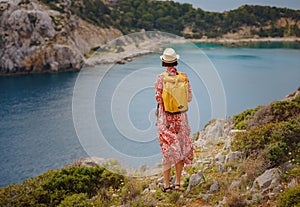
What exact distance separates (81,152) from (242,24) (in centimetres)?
11097

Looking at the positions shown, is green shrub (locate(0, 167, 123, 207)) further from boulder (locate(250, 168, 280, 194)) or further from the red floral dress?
boulder (locate(250, 168, 280, 194))

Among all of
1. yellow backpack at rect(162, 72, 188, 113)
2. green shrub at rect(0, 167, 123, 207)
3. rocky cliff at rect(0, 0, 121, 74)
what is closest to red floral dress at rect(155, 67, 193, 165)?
yellow backpack at rect(162, 72, 188, 113)

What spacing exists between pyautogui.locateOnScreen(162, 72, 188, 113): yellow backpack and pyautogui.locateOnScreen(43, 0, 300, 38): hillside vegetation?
294ft

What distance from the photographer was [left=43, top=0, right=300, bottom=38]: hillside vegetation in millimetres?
102625

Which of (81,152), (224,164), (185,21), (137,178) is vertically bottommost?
(81,152)

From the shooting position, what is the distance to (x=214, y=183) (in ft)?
20.1

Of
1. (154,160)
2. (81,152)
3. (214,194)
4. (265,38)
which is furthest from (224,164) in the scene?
(265,38)

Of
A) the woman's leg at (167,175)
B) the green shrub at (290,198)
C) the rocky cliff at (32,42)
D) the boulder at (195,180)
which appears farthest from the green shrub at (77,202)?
the rocky cliff at (32,42)

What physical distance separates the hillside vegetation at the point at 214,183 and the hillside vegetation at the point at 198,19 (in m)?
87.9

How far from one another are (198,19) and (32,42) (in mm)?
74263

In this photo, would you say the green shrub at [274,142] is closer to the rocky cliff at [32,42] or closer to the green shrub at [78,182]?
the green shrub at [78,182]

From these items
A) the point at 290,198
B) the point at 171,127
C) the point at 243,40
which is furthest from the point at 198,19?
the point at 290,198

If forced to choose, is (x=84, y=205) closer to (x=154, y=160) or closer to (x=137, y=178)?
(x=137, y=178)

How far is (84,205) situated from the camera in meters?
6.25
